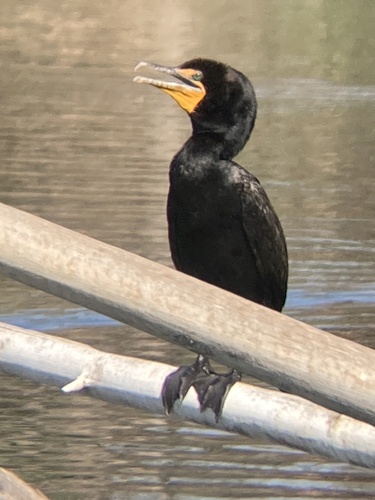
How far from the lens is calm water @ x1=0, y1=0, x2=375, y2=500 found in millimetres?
5293

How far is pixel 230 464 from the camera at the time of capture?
529 cm

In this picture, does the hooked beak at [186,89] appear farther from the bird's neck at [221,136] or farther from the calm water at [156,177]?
the calm water at [156,177]

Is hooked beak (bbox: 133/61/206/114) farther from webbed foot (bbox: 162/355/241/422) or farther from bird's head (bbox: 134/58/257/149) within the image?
webbed foot (bbox: 162/355/241/422)

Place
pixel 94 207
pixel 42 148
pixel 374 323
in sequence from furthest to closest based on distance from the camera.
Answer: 1. pixel 42 148
2. pixel 94 207
3. pixel 374 323

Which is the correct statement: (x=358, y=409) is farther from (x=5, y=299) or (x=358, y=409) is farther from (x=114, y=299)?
(x=5, y=299)

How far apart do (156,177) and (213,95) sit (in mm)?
6807

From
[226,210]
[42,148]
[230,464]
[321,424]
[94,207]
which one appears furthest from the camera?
[42,148]

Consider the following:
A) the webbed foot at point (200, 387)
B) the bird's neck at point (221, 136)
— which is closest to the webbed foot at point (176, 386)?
the webbed foot at point (200, 387)

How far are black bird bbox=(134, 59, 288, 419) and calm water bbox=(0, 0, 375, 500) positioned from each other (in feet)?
4.03

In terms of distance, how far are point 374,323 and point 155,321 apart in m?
5.45

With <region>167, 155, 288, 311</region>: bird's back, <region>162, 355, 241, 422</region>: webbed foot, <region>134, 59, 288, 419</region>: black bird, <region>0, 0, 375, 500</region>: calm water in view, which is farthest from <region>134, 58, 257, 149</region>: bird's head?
<region>0, 0, 375, 500</region>: calm water

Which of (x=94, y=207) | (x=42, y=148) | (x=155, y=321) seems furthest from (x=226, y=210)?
(x=42, y=148)

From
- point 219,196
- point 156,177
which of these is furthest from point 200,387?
point 156,177

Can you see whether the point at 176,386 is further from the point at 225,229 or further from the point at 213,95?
the point at 213,95
